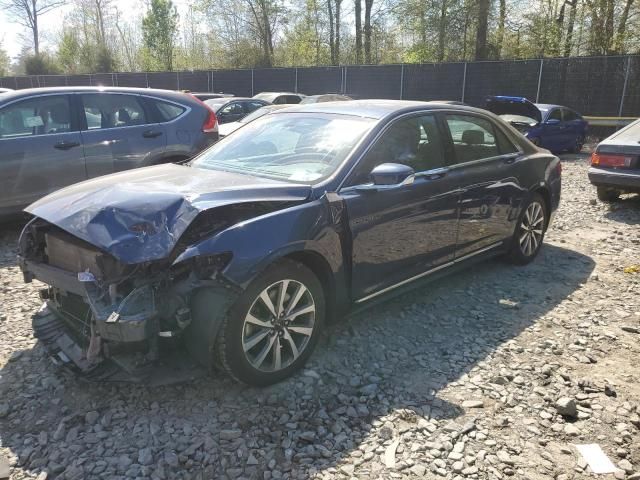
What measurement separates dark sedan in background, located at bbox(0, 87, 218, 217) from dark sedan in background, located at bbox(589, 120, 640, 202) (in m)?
5.93

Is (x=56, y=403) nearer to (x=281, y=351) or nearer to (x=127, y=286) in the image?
(x=127, y=286)

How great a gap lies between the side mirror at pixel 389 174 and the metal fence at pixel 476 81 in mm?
18136

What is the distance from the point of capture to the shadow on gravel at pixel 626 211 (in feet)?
25.2

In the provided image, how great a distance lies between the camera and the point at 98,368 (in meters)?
2.97

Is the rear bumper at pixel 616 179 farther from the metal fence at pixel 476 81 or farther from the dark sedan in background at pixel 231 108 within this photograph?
the metal fence at pixel 476 81

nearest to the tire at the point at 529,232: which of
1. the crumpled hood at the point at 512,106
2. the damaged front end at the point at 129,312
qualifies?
the damaged front end at the point at 129,312

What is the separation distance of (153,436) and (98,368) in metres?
0.51

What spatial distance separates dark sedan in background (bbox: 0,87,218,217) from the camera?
5871 mm

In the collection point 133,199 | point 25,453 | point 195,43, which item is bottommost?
point 25,453

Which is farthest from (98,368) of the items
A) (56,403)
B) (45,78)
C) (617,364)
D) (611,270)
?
(45,78)

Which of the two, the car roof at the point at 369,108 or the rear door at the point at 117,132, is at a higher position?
the car roof at the point at 369,108

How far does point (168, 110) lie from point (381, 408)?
534cm

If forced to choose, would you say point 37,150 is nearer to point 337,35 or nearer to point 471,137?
point 471,137

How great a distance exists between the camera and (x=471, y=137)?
477cm
